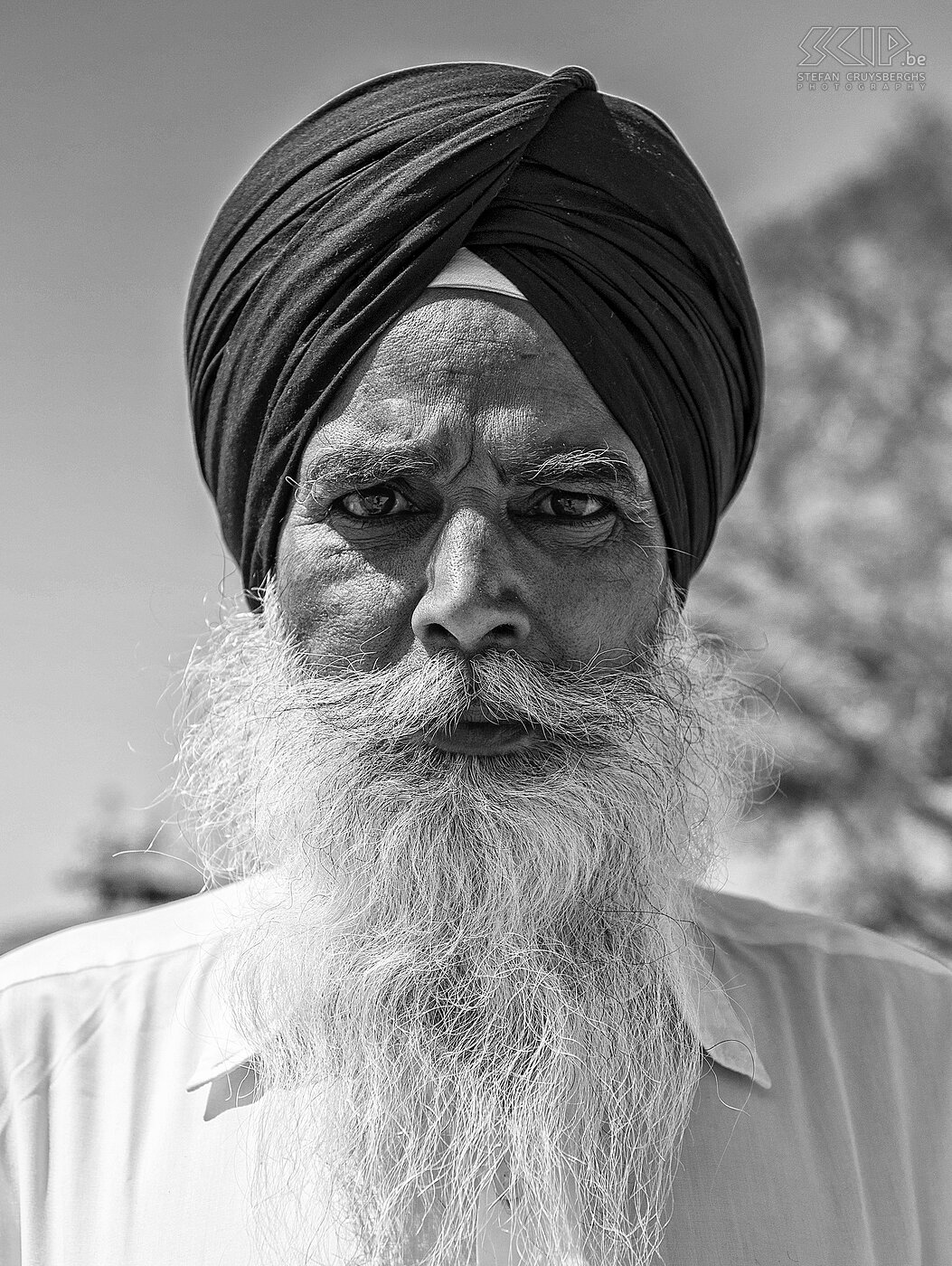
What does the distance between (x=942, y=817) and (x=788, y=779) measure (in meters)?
1.05

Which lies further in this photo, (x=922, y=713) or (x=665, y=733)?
(x=922, y=713)

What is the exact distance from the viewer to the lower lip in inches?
64.1

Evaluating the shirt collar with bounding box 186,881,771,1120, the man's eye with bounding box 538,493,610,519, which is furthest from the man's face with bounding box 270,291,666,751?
the shirt collar with bounding box 186,881,771,1120

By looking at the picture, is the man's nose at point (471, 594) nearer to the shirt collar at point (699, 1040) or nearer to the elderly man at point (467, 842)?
the elderly man at point (467, 842)

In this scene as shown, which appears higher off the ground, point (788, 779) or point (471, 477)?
point (471, 477)

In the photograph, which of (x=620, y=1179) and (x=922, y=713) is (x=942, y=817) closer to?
(x=922, y=713)

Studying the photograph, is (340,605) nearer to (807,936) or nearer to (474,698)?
(474,698)

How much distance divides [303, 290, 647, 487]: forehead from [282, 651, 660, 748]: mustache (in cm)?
30

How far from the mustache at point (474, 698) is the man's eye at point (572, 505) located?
0.73 feet

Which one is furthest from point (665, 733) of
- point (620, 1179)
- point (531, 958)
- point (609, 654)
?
point (620, 1179)

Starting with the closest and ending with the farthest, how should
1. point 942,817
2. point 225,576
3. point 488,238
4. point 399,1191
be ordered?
point 399,1191, point 488,238, point 225,576, point 942,817

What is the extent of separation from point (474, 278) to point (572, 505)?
1.19ft

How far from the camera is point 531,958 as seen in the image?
167cm

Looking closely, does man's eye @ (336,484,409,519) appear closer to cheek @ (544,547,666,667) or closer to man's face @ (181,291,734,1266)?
man's face @ (181,291,734,1266)
